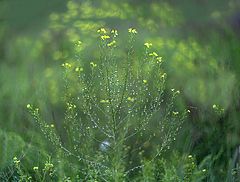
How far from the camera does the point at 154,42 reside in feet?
14.4

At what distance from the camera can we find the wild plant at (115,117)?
3355mm

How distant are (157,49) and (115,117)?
2.87 ft

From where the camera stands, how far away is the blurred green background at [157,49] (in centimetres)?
389

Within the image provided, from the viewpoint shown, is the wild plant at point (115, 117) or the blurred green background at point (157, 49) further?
the blurred green background at point (157, 49)

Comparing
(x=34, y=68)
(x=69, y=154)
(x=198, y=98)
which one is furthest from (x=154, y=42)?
(x=69, y=154)

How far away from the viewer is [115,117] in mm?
3588

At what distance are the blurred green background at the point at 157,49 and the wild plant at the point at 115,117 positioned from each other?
172 mm

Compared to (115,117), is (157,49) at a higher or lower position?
higher

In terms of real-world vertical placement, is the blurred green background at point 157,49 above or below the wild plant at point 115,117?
above

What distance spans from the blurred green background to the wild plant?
0.17 m

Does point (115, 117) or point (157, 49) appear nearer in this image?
point (115, 117)

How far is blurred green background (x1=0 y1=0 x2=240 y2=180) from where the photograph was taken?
153 inches

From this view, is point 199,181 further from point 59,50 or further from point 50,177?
point 59,50

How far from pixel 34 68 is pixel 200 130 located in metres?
1.30
